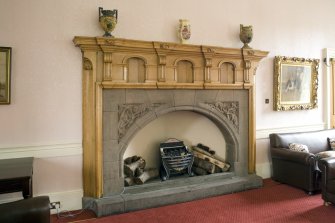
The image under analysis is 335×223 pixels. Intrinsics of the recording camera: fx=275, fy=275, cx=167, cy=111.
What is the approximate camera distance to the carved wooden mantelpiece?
3.08 metres

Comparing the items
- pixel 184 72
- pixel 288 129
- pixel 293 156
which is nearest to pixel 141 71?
pixel 184 72

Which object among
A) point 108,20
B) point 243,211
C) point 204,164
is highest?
point 108,20

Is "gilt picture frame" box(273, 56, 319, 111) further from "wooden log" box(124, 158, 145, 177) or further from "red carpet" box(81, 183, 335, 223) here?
"wooden log" box(124, 158, 145, 177)

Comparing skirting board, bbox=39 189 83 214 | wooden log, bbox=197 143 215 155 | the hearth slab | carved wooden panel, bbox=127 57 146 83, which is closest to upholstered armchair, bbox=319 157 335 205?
the hearth slab

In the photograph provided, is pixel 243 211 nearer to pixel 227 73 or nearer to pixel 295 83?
pixel 227 73

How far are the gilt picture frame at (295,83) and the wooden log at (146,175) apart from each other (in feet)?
7.12

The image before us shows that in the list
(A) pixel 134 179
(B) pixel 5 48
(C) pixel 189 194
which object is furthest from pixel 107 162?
(B) pixel 5 48

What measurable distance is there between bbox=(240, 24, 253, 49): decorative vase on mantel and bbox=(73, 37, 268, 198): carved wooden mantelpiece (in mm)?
151

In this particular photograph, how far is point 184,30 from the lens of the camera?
352 cm

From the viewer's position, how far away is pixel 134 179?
11.5 feet

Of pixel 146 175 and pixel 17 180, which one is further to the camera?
pixel 146 175

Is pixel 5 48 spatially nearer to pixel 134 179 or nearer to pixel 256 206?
pixel 134 179

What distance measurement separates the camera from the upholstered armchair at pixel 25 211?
4.49 feet

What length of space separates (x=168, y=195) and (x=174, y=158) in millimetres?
546
